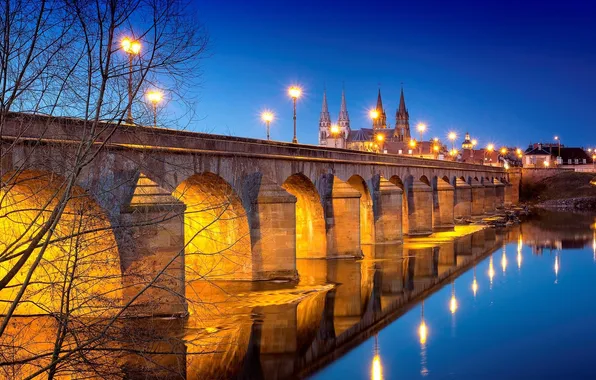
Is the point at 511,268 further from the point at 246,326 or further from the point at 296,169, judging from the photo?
the point at 246,326

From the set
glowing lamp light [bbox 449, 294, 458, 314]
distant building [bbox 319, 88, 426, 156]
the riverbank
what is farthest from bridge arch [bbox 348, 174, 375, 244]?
distant building [bbox 319, 88, 426, 156]

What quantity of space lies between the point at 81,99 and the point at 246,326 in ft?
51.6

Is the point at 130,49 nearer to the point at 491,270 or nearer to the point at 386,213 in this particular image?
the point at 491,270

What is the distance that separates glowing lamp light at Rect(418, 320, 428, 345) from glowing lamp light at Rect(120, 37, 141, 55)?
16396 millimetres

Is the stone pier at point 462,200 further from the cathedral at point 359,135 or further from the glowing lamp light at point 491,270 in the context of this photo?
the cathedral at point 359,135

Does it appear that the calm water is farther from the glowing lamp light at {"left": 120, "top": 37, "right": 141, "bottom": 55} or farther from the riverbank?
the riverbank

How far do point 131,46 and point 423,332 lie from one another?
18285mm

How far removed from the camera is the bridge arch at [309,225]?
125 ft

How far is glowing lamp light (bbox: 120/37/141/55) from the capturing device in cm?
738

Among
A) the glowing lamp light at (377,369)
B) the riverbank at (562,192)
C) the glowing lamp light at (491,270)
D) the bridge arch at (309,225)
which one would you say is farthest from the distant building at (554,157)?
the glowing lamp light at (377,369)

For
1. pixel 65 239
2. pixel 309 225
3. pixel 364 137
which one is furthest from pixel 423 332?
pixel 364 137

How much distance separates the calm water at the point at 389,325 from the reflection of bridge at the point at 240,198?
1.43m

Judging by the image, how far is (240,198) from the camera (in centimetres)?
2861

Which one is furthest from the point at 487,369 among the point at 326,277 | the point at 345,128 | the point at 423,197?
the point at 345,128
